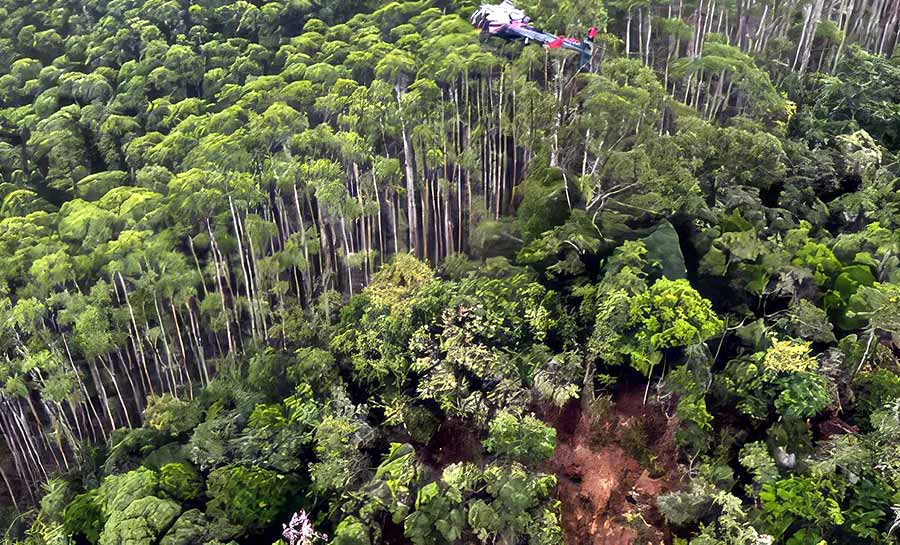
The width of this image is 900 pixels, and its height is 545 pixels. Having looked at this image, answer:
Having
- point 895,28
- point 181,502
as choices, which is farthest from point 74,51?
point 895,28

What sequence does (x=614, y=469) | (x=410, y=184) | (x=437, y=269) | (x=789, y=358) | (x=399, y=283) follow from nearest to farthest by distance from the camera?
(x=789, y=358) < (x=614, y=469) < (x=399, y=283) < (x=437, y=269) < (x=410, y=184)

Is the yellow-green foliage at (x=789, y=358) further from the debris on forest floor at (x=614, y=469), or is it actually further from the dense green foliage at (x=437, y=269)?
the debris on forest floor at (x=614, y=469)

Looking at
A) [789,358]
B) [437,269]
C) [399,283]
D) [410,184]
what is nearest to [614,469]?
[789,358]

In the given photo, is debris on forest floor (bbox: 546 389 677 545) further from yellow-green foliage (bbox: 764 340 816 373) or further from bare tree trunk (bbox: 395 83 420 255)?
bare tree trunk (bbox: 395 83 420 255)

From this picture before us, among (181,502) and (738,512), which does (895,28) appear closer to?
(738,512)

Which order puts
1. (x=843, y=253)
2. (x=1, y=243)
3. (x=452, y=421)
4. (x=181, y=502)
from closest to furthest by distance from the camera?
(x=181, y=502) < (x=452, y=421) < (x=843, y=253) < (x=1, y=243)

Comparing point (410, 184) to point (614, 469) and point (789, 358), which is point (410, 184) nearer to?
point (614, 469)
